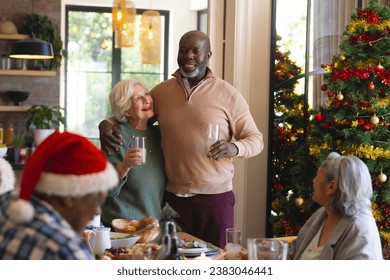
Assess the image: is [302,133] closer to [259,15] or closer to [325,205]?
[259,15]

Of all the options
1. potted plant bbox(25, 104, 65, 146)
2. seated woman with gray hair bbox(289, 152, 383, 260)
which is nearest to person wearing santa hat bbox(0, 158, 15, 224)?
seated woman with gray hair bbox(289, 152, 383, 260)

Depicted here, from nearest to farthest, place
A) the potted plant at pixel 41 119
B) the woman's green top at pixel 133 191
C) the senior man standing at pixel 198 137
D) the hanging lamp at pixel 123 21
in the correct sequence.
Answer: the woman's green top at pixel 133 191, the senior man standing at pixel 198 137, the hanging lamp at pixel 123 21, the potted plant at pixel 41 119

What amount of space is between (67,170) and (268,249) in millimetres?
754

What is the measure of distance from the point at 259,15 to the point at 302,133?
3.15 feet

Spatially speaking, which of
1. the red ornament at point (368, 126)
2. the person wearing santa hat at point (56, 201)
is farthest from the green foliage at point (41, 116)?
the person wearing santa hat at point (56, 201)

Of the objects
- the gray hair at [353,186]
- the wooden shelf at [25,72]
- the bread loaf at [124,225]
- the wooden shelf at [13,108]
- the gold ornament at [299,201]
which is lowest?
the gold ornament at [299,201]

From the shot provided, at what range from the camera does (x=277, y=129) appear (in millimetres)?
5340

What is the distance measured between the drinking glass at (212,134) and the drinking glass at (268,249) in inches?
47.7

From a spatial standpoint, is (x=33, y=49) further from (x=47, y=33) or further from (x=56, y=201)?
(x=56, y=201)

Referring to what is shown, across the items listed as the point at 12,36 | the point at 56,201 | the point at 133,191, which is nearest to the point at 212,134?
the point at 133,191

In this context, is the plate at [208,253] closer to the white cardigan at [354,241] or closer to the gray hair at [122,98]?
the white cardigan at [354,241]

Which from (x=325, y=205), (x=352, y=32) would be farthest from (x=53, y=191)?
(x=352, y=32)

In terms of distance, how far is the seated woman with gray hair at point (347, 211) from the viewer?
2607mm

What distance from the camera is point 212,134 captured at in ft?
11.4
